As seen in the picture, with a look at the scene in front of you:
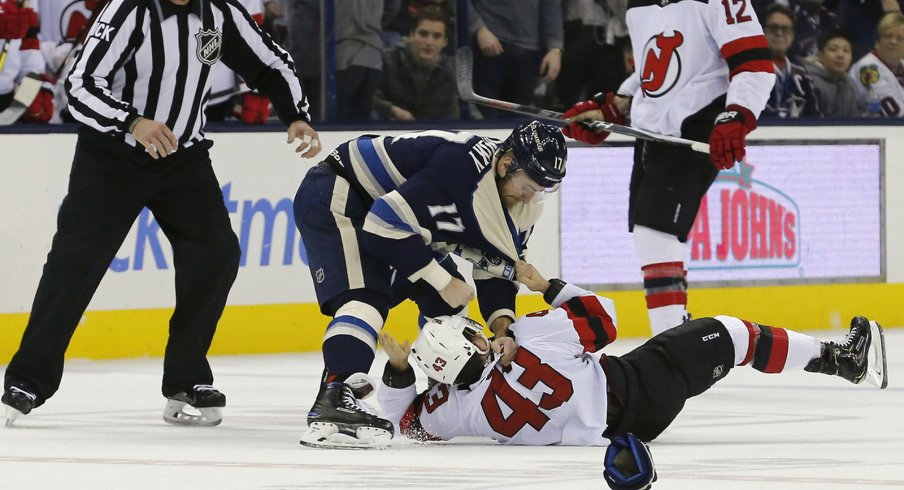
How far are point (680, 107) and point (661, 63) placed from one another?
0.51 feet

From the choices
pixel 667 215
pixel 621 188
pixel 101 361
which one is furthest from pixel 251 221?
pixel 667 215

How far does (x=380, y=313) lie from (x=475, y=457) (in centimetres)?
53

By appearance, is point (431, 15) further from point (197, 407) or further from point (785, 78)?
point (197, 407)

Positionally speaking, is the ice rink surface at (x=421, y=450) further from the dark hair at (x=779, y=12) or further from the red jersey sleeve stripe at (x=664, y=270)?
the dark hair at (x=779, y=12)

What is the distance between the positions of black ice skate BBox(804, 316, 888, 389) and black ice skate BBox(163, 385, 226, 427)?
5.40 feet

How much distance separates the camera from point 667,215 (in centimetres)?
564

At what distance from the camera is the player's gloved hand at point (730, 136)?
17.9 feet

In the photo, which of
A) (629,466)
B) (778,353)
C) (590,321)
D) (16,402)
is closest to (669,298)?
(778,353)

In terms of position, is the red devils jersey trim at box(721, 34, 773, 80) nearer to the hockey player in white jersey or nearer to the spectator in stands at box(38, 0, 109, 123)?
the hockey player in white jersey

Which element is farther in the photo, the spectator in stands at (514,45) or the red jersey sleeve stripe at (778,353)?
the spectator in stands at (514,45)

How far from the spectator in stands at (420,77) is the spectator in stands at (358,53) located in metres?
0.05

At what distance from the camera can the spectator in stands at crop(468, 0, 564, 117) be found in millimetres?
8094

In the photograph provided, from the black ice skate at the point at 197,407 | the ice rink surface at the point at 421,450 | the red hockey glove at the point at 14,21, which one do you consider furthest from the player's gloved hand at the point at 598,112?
the red hockey glove at the point at 14,21

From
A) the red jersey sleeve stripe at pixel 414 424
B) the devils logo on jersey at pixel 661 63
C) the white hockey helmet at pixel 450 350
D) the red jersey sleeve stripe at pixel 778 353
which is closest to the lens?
the white hockey helmet at pixel 450 350
